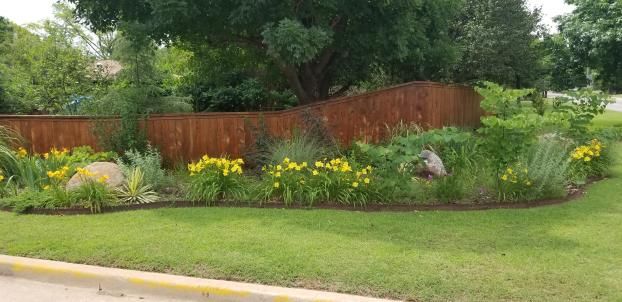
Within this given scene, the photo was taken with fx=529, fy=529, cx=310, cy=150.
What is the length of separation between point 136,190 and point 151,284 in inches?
131

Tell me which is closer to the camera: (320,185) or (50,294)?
(50,294)

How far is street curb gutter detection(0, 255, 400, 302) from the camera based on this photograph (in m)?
4.24

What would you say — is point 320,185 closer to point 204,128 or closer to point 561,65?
point 204,128

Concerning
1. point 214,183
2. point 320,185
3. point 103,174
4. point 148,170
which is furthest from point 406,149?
point 103,174

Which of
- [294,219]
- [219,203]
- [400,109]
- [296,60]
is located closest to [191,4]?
[296,60]

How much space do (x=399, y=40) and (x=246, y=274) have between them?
631cm

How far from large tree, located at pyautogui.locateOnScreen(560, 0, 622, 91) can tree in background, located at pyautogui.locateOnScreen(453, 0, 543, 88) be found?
81.5 inches

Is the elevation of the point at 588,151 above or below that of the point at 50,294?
above

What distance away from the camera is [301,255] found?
198 inches

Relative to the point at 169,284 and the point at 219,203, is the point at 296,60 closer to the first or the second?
the point at 219,203

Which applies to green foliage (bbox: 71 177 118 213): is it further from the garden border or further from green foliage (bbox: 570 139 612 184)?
green foliage (bbox: 570 139 612 184)

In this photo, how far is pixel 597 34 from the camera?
1753 centimetres

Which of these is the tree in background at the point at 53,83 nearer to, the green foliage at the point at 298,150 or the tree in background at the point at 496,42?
the green foliage at the point at 298,150

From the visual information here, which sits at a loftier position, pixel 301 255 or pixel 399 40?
pixel 399 40
